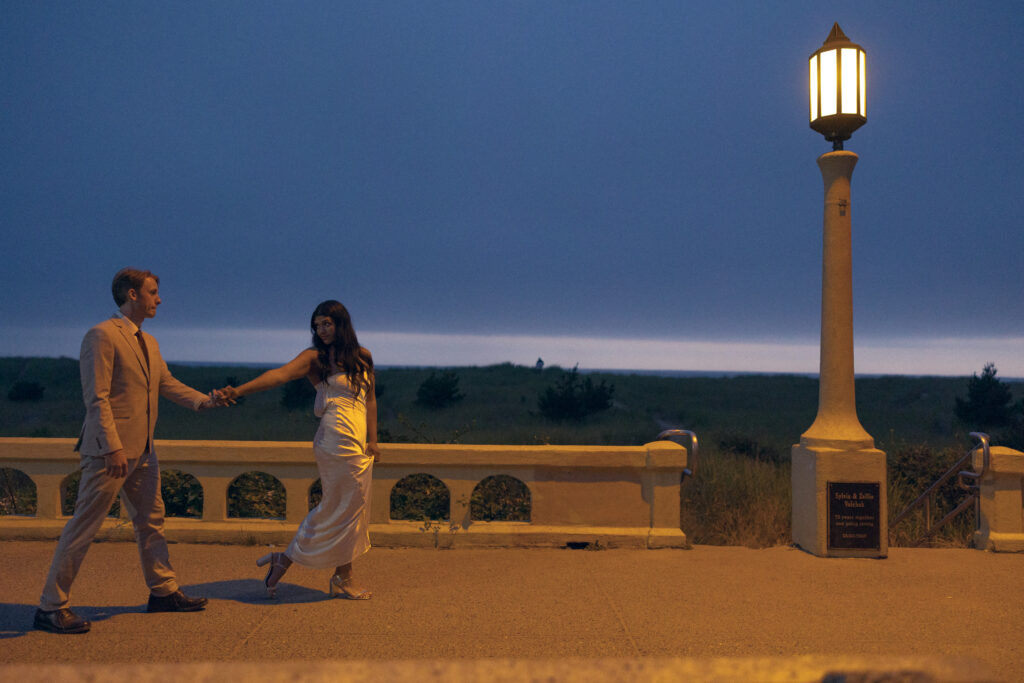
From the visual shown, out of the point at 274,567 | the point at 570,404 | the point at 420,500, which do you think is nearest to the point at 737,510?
the point at 420,500

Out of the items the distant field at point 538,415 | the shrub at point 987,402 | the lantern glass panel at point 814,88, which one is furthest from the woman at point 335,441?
the shrub at point 987,402

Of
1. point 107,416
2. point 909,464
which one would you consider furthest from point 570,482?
point 909,464

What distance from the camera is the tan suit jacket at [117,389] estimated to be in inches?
165

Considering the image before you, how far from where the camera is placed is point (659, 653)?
4125mm

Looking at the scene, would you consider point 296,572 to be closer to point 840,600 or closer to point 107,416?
point 107,416

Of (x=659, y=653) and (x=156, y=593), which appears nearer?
(x=659, y=653)

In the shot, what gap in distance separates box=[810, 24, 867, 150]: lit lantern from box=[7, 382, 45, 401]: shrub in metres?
44.9

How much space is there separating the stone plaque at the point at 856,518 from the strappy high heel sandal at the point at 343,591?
4.10m

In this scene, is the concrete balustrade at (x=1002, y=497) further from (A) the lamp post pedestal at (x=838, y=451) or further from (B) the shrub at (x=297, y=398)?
(B) the shrub at (x=297, y=398)

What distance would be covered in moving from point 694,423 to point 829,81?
25.5 metres

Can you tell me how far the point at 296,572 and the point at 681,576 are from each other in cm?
304

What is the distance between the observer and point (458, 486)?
6.75 m

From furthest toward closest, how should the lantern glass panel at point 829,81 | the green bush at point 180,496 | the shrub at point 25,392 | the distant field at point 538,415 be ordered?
the shrub at point 25,392 → the distant field at point 538,415 → the green bush at point 180,496 → the lantern glass panel at point 829,81

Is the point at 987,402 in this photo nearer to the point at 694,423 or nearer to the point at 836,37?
the point at 694,423
